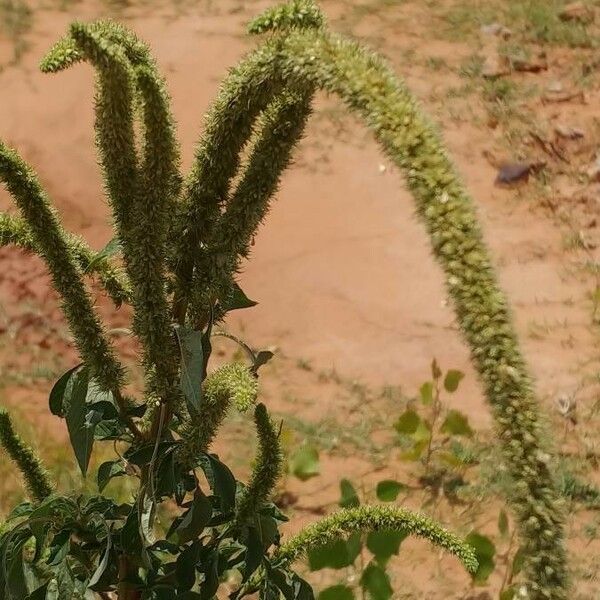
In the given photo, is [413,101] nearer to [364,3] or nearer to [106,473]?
[106,473]

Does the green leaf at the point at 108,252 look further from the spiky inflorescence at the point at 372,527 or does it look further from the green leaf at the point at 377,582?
the green leaf at the point at 377,582

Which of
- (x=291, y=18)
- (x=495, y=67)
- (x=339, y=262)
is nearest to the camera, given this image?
(x=291, y=18)

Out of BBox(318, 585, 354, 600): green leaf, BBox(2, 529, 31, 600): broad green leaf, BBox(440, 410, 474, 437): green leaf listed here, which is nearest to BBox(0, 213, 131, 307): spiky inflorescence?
BBox(2, 529, 31, 600): broad green leaf

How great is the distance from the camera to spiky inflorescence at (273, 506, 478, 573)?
5.16 ft

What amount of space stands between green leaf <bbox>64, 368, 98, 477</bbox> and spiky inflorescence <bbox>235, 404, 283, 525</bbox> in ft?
0.78

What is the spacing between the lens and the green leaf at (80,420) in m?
1.46

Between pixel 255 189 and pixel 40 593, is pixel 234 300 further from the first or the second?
pixel 40 593

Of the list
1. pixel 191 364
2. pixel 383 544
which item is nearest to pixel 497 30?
pixel 383 544

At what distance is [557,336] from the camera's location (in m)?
3.56

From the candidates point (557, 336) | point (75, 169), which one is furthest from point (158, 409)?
point (75, 169)

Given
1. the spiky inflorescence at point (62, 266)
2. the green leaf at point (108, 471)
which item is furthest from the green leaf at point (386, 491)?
the spiky inflorescence at point (62, 266)

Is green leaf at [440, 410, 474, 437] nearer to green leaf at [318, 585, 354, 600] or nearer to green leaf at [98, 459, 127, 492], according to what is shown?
green leaf at [318, 585, 354, 600]

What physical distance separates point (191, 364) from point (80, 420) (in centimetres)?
26

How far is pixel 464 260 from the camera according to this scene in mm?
893
